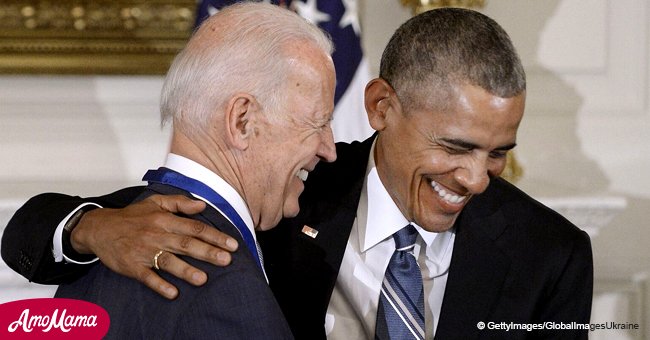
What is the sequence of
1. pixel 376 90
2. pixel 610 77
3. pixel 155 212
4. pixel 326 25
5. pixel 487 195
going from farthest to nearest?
pixel 610 77 < pixel 326 25 < pixel 487 195 < pixel 376 90 < pixel 155 212

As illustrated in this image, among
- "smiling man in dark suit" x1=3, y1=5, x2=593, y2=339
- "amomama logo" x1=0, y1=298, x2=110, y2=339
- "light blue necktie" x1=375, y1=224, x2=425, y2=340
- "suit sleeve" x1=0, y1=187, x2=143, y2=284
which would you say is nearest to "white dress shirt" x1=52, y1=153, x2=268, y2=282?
"amomama logo" x1=0, y1=298, x2=110, y2=339

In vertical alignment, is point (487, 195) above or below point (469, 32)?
below

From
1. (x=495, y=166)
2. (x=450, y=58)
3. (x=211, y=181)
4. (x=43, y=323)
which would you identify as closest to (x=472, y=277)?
(x=495, y=166)

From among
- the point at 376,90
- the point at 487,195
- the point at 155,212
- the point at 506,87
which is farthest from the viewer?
→ the point at 487,195

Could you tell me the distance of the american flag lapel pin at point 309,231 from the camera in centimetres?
226

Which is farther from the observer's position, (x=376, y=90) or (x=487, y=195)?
(x=487, y=195)

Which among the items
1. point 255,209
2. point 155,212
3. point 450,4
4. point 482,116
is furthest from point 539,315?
point 450,4

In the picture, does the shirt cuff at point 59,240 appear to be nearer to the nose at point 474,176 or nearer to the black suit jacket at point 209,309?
the black suit jacket at point 209,309

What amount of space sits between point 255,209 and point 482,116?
1.98 feet

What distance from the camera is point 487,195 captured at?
7.72ft

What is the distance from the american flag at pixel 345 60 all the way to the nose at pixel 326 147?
1519mm

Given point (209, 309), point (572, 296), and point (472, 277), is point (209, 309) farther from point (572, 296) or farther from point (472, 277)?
point (572, 296)

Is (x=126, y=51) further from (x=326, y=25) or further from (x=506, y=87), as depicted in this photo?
(x=506, y=87)

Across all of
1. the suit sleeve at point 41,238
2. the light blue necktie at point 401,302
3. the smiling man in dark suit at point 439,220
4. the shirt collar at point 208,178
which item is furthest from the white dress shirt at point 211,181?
the light blue necktie at point 401,302
